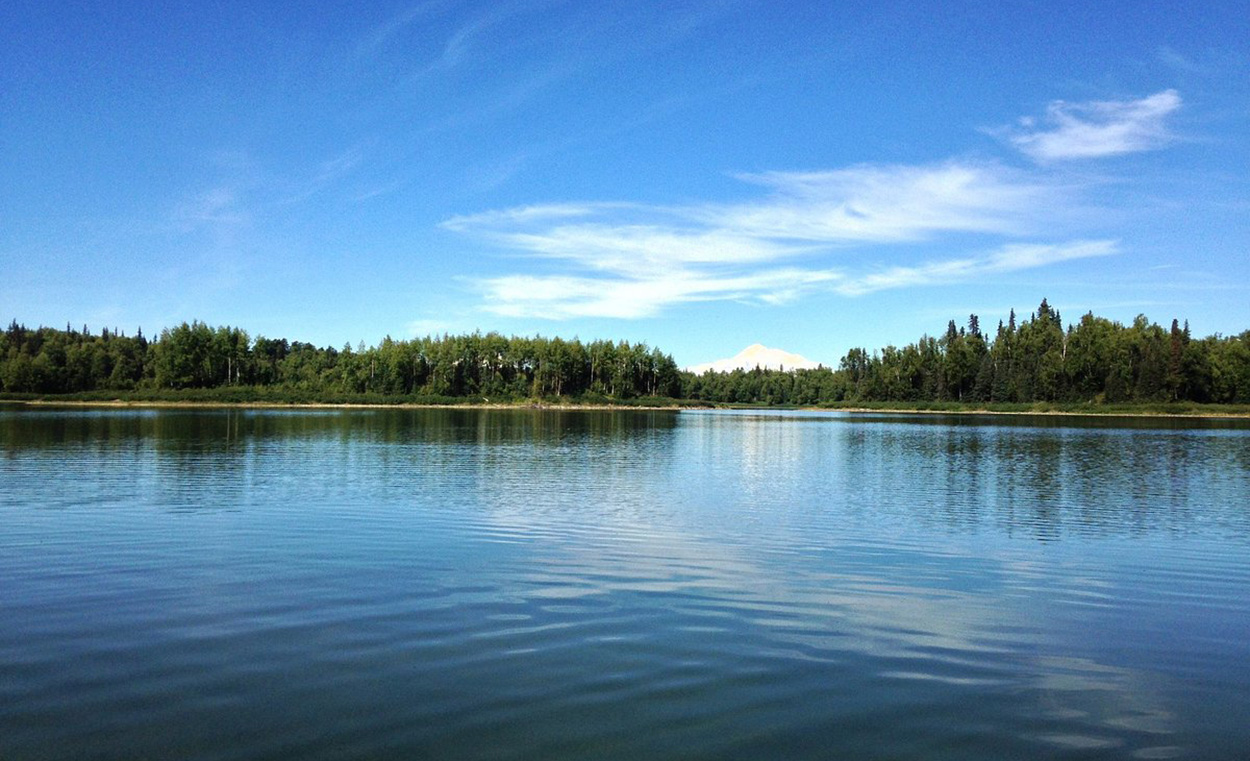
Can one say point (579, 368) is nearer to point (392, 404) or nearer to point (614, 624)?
point (392, 404)

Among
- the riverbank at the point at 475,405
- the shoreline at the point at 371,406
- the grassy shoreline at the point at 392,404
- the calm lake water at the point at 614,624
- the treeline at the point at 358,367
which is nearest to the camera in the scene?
the calm lake water at the point at 614,624

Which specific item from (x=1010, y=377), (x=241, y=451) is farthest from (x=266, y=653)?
(x=1010, y=377)

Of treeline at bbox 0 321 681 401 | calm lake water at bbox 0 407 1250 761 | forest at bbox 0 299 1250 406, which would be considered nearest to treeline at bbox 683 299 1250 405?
forest at bbox 0 299 1250 406

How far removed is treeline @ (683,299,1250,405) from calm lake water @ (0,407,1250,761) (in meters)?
136

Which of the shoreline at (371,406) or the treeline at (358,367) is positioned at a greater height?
the treeline at (358,367)

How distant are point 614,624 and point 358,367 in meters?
173

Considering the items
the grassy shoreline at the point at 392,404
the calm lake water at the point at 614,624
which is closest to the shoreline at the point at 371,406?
the grassy shoreline at the point at 392,404

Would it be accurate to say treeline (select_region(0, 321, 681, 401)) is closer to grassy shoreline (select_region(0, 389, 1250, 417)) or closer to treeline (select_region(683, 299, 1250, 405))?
grassy shoreline (select_region(0, 389, 1250, 417))

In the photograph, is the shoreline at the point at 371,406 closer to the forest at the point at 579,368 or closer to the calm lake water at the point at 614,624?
the forest at the point at 579,368

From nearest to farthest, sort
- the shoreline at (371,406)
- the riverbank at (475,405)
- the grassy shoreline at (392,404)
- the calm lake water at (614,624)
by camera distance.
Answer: the calm lake water at (614,624)
the shoreline at (371,406)
the riverbank at (475,405)
the grassy shoreline at (392,404)

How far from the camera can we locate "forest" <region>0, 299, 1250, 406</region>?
14538 centimetres

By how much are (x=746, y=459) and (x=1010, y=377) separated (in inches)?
5349

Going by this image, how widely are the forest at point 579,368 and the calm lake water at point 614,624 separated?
136m

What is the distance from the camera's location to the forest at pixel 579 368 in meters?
145
